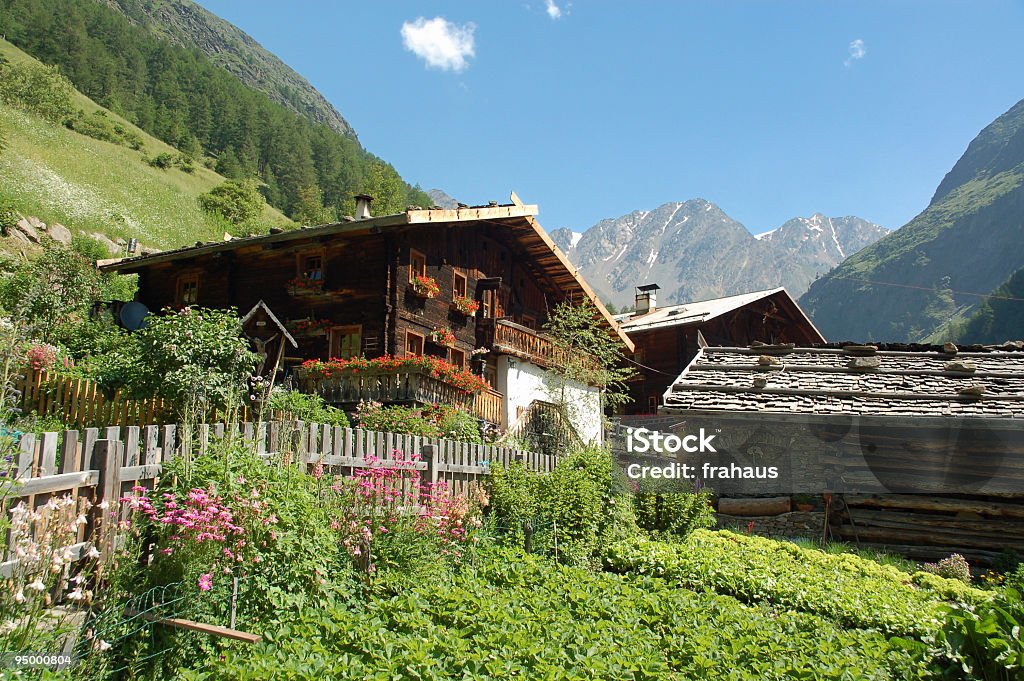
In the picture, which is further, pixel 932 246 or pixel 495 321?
pixel 932 246

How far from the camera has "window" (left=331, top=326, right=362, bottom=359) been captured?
68.6ft

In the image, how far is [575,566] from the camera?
906 centimetres

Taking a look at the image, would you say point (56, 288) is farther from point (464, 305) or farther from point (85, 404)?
point (464, 305)

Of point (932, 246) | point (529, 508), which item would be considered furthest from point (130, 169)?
point (932, 246)

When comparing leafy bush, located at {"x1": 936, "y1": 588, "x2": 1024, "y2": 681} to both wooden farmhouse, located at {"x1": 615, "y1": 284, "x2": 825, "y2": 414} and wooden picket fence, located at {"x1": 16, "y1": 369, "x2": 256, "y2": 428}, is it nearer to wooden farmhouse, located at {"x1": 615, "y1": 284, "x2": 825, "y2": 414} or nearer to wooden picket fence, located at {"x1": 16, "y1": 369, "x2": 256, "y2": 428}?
wooden picket fence, located at {"x1": 16, "y1": 369, "x2": 256, "y2": 428}

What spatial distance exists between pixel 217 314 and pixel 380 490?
8.47 meters

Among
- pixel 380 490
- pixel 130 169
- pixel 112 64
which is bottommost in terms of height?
pixel 380 490

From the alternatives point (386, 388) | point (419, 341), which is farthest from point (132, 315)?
point (386, 388)

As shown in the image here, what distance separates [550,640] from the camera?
5973 millimetres

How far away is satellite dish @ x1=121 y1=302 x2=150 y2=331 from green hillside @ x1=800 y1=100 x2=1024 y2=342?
104m

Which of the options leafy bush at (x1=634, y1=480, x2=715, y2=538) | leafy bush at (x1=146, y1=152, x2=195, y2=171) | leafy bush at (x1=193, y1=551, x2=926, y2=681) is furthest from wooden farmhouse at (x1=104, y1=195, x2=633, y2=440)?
leafy bush at (x1=146, y1=152, x2=195, y2=171)

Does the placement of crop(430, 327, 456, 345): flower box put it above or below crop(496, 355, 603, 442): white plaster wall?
above

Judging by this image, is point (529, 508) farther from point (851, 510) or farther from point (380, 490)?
point (851, 510)

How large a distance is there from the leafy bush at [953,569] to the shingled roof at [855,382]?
220 centimetres
